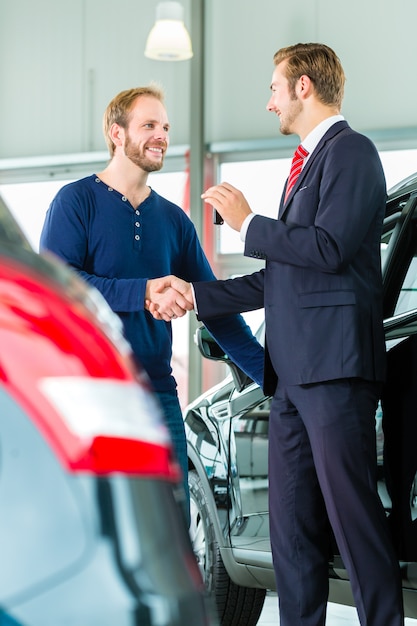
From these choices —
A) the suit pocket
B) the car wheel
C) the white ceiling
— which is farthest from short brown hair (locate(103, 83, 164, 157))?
the white ceiling

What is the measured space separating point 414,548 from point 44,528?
2013mm

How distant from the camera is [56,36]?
409 inches

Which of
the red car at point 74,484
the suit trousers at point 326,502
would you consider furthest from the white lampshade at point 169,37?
the red car at point 74,484

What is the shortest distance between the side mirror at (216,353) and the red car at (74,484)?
251cm

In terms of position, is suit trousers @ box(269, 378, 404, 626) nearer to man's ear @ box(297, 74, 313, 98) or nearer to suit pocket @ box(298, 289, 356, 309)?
suit pocket @ box(298, 289, 356, 309)

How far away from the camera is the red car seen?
0.84 metres

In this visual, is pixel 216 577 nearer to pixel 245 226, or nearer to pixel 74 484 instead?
pixel 245 226

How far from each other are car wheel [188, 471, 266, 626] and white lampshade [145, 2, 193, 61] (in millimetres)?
5216

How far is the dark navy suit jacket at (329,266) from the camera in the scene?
8.82ft

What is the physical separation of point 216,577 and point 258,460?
0.49 meters

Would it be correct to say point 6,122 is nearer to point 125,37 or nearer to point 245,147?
point 125,37

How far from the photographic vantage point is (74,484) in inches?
33.7

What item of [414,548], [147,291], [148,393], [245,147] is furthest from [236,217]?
[245,147]

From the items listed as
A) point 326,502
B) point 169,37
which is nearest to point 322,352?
point 326,502
